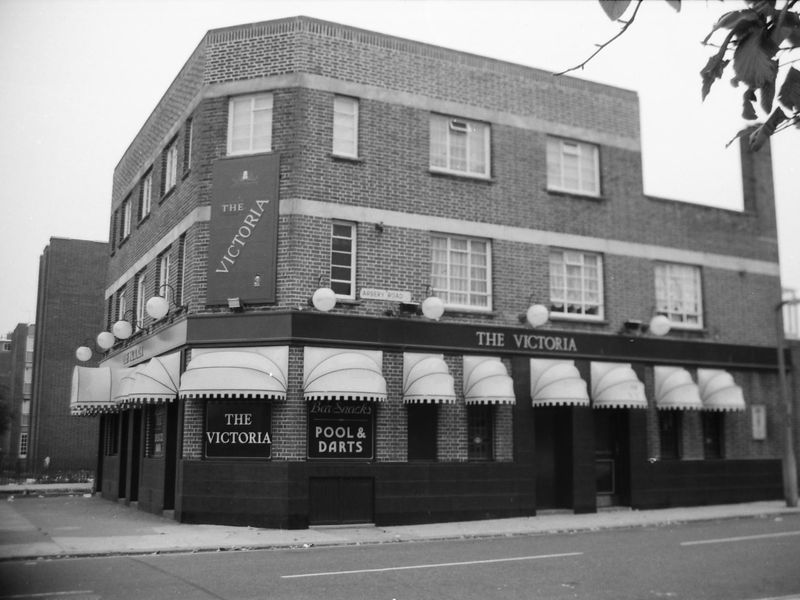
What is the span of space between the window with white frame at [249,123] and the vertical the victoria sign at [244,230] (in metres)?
0.47

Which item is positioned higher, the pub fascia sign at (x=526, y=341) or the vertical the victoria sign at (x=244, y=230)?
the vertical the victoria sign at (x=244, y=230)

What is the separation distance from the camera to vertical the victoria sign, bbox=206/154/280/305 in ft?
63.7

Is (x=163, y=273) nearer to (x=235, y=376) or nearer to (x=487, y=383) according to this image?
(x=235, y=376)

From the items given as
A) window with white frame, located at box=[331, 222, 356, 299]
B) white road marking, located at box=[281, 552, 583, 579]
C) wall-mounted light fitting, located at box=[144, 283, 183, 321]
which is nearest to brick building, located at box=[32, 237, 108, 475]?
wall-mounted light fitting, located at box=[144, 283, 183, 321]

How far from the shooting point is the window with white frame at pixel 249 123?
66.6 feet

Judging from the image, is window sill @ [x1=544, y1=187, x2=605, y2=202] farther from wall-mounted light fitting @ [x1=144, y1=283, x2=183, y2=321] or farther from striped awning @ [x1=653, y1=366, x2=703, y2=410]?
wall-mounted light fitting @ [x1=144, y1=283, x2=183, y2=321]

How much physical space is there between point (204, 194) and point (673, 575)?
13.4 m

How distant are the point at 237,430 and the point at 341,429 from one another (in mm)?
2286

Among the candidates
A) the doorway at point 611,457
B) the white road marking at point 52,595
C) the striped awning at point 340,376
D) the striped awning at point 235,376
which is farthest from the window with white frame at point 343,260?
Answer: the white road marking at point 52,595

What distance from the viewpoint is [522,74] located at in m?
23.0

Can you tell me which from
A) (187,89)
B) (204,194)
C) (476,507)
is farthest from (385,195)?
(476,507)

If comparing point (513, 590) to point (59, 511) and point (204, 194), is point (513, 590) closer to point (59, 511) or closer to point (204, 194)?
point (204, 194)

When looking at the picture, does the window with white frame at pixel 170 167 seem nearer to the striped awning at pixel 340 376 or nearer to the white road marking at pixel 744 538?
the striped awning at pixel 340 376

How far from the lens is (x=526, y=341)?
21.8m
